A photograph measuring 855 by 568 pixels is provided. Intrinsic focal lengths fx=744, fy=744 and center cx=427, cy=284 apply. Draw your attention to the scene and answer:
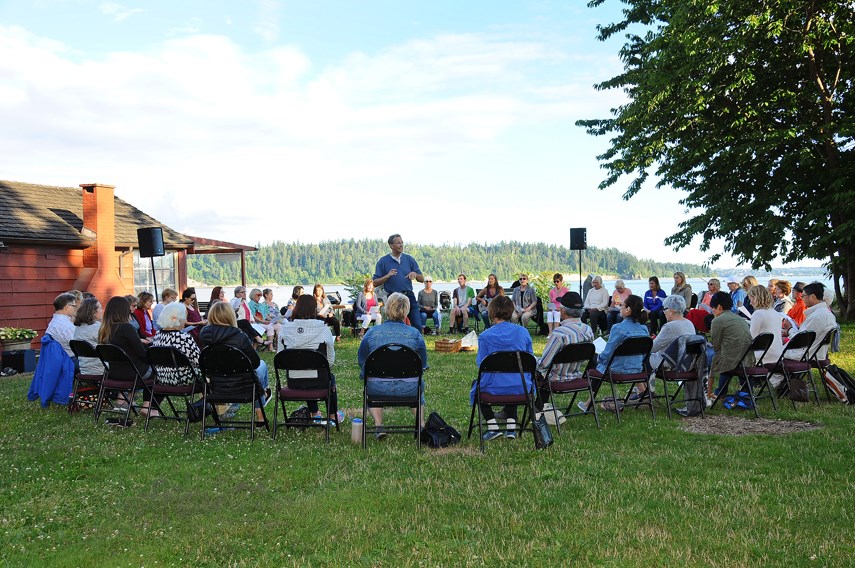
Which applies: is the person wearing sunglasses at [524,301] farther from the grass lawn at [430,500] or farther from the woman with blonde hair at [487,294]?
the grass lawn at [430,500]

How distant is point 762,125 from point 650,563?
16.4 m

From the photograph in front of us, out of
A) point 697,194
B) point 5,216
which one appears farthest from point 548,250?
point 5,216

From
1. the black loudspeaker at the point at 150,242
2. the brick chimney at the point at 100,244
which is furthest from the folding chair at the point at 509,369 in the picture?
the brick chimney at the point at 100,244

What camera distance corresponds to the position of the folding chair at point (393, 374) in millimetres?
5742

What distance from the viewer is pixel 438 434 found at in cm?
582

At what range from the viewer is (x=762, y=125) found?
17.4 m

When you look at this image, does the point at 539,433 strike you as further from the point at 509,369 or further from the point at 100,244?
the point at 100,244

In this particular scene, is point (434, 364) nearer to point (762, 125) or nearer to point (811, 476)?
point (811, 476)

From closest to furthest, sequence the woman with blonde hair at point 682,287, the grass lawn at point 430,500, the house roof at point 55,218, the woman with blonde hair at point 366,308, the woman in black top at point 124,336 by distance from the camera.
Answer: the grass lawn at point 430,500
the woman in black top at point 124,336
the woman with blonde hair at point 682,287
the house roof at point 55,218
the woman with blonde hair at point 366,308

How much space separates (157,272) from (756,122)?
49.6 ft

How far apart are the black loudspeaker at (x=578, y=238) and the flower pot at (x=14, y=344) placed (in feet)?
40.0

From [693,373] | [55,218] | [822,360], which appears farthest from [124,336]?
[55,218]

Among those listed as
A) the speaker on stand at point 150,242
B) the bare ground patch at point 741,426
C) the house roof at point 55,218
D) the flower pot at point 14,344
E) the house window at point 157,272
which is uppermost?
the house roof at point 55,218

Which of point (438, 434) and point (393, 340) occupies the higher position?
point (393, 340)
